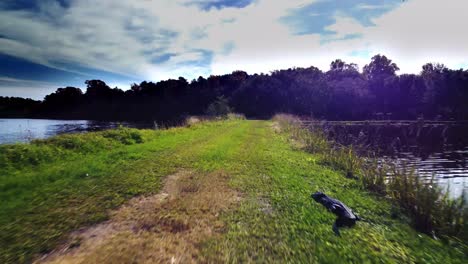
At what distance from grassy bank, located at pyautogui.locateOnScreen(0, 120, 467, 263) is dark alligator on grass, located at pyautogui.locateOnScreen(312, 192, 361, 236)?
0.16 meters

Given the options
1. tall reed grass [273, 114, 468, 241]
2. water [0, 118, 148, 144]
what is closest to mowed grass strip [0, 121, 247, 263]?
water [0, 118, 148, 144]

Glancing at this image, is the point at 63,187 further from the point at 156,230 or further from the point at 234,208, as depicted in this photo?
the point at 234,208

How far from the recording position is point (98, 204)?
212 inches

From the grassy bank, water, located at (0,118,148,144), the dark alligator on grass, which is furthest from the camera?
water, located at (0,118,148,144)

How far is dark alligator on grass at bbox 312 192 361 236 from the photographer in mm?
4934

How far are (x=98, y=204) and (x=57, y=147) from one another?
700 centimetres

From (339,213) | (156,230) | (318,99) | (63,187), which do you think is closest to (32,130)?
(63,187)

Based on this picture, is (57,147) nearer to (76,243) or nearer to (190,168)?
(190,168)

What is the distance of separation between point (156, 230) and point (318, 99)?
77.7 meters

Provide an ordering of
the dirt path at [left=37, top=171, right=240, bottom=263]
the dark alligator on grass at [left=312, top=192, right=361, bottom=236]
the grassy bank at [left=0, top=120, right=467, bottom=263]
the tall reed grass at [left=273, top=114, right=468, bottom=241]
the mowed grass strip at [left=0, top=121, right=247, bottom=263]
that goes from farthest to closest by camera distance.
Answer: the tall reed grass at [left=273, top=114, right=468, bottom=241], the dark alligator on grass at [left=312, top=192, right=361, bottom=236], the mowed grass strip at [left=0, top=121, right=247, bottom=263], the grassy bank at [left=0, top=120, right=467, bottom=263], the dirt path at [left=37, top=171, right=240, bottom=263]

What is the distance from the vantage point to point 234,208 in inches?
215

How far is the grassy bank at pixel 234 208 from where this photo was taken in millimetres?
3908

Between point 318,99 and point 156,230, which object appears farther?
point 318,99

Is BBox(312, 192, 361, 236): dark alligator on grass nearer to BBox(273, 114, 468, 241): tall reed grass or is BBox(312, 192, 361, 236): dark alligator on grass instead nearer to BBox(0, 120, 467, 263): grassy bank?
BBox(0, 120, 467, 263): grassy bank
